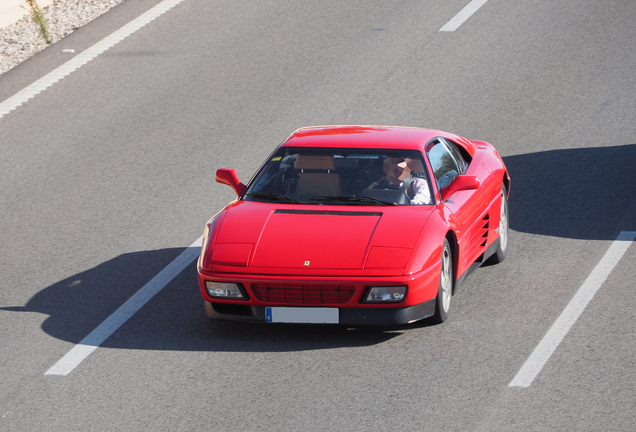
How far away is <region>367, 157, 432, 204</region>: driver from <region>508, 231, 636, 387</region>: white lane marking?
4.59 feet

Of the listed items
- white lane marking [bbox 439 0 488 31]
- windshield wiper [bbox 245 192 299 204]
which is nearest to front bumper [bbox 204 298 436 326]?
windshield wiper [bbox 245 192 299 204]

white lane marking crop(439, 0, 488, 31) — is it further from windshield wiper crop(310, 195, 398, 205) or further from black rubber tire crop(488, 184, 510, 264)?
windshield wiper crop(310, 195, 398, 205)

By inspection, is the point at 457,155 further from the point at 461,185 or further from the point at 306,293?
the point at 306,293

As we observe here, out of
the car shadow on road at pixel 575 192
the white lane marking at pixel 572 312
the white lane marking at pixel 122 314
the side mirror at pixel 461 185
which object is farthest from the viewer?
the car shadow on road at pixel 575 192

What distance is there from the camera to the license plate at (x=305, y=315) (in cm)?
659

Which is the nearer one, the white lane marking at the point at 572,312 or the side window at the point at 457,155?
the white lane marking at the point at 572,312

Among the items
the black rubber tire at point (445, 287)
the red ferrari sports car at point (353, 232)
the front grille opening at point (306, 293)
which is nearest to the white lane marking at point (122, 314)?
the red ferrari sports car at point (353, 232)

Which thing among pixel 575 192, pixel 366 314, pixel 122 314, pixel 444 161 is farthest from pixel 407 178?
pixel 575 192

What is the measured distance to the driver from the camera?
24.7 feet

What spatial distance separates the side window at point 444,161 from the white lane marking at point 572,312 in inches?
56.4

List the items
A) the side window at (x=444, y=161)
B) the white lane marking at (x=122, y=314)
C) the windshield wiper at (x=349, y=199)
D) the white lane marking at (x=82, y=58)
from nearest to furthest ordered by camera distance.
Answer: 1. the white lane marking at (x=122, y=314)
2. the windshield wiper at (x=349, y=199)
3. the side window at (x=444, y=161)
4. the white lane marking at (x=82, y=58)

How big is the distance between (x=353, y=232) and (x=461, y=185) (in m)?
1.15

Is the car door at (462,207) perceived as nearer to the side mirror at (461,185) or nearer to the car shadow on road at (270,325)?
the side mirror at (461,185)

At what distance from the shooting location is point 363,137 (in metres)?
8.11
